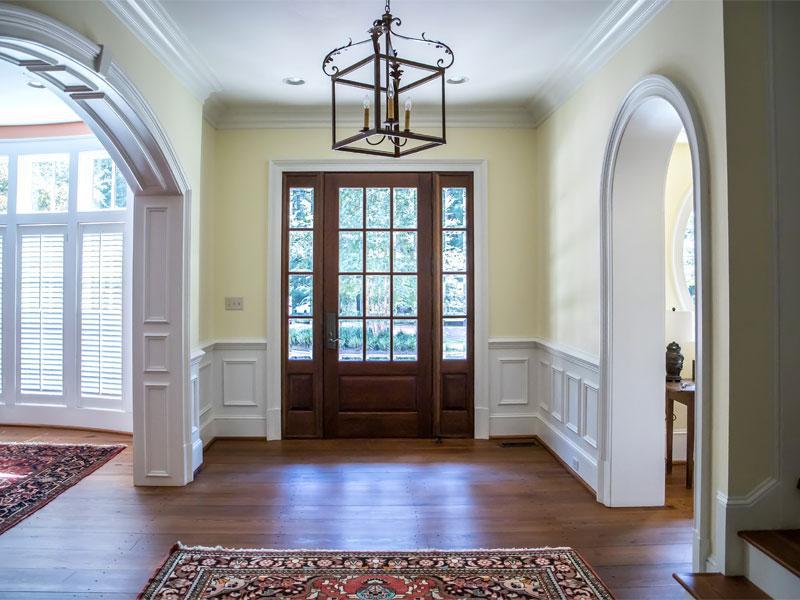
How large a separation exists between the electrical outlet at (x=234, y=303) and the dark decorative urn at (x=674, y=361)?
3.51 metres

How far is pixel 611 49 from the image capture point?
11.2ft

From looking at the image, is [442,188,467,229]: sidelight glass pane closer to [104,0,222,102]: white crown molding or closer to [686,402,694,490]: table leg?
[104,0,222,102]: white crown molding

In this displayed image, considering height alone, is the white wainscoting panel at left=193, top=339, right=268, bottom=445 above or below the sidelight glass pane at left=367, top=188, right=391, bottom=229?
below

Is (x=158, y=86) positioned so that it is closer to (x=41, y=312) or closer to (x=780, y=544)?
(x=41, y=312)

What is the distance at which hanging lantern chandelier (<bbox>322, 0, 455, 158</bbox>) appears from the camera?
2354mm

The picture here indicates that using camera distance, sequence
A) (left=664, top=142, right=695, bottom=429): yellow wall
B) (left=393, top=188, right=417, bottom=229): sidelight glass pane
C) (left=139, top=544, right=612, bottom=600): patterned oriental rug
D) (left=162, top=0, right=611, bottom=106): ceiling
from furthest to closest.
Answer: (left=393, top=188, right=417, bottom=229): sidelight glass pane < (left=664, top=142, right=695, bottom=429): yellow wall < (left=162, top=0, right=611, bottom=106): ceiling < (left=139, top=544, right=612, bottom=600): patterned oriental rug

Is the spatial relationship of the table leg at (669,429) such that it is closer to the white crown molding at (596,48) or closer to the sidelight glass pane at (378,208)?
the white crown molding at (596,48)

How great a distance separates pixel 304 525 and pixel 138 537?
90cm

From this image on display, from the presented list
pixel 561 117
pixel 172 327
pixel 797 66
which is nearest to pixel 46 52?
pixel 172 327

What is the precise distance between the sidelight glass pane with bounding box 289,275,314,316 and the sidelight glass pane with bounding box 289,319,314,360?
0.30 ft

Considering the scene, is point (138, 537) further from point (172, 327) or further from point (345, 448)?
point (345, 448)

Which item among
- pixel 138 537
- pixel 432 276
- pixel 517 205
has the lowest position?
pixel 138 537

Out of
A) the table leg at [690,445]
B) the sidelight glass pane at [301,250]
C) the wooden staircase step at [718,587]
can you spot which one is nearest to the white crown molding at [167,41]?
the sidelight glass pane at [301,250]

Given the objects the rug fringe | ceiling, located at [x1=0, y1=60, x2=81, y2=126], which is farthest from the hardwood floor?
ceiling, located at [x1=0, y1=60, x2=81, y2=126]
